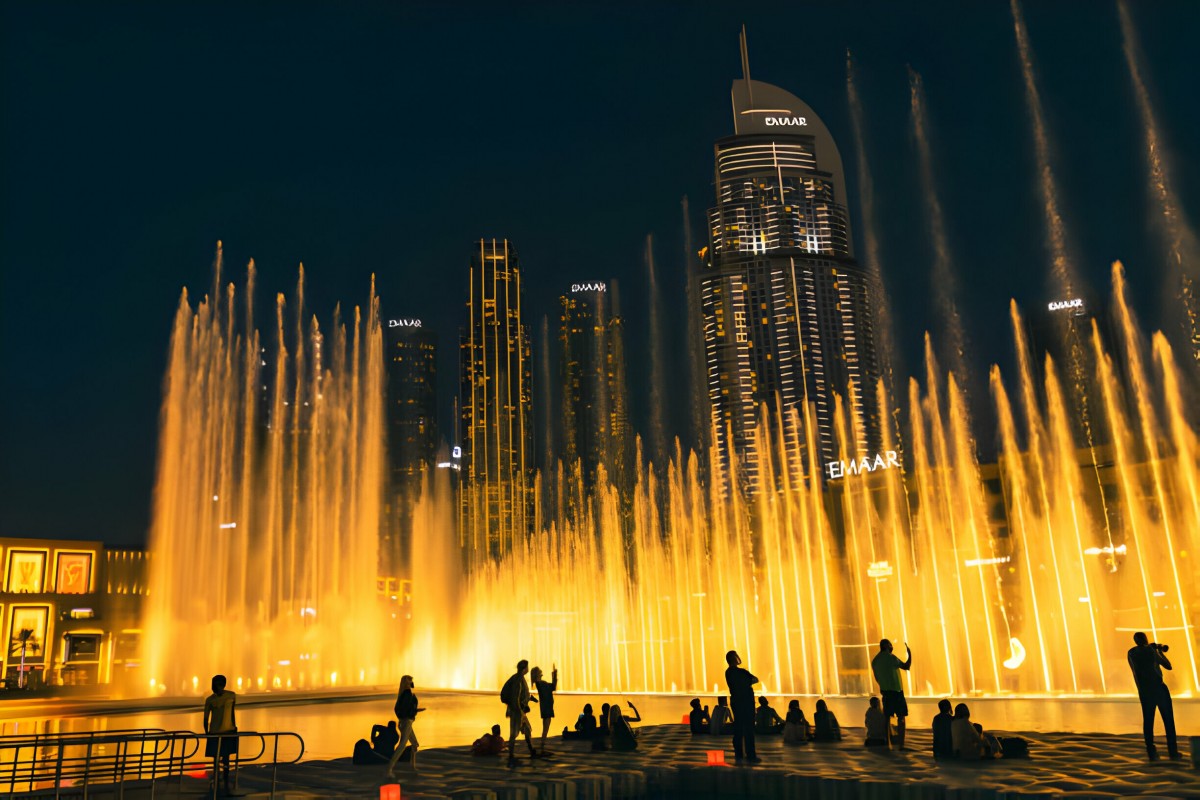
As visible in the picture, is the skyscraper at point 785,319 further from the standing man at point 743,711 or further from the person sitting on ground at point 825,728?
the standing man at point 743,711

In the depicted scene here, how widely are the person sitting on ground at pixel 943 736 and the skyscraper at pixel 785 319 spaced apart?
150m

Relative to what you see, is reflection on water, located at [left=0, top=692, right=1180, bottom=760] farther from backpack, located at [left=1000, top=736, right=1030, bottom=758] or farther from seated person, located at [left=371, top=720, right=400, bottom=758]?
backpack, located at [left=1000, top=736, right=1030, bottom=758]

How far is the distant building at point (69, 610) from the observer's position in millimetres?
67188

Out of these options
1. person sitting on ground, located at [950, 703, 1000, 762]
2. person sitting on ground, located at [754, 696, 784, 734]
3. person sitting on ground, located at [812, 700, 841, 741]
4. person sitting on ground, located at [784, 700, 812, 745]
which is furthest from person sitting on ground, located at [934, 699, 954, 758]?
person sitting on ground, located at [754, 696, 784, 734]

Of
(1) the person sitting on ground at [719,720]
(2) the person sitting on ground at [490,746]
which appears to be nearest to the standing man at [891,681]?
(1) the person sitting on ground at [719,720]

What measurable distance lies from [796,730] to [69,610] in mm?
70739

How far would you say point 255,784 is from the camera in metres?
12.8

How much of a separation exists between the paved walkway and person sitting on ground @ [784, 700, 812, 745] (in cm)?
35

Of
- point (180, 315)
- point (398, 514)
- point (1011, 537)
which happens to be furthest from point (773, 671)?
point (398, 514)

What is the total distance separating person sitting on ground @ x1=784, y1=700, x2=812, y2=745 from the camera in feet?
50.4

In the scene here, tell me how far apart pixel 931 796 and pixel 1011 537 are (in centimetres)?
6152

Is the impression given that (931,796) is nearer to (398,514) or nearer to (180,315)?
(180,315)

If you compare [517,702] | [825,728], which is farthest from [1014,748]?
[517,702]

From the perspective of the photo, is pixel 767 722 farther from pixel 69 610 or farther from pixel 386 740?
pixel 69 610
